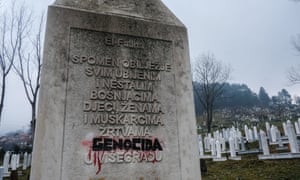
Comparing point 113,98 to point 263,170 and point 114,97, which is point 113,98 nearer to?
point 114,97

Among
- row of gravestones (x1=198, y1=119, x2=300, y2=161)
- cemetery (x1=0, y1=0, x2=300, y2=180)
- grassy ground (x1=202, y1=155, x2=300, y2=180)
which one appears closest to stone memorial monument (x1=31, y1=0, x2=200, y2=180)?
cemetery (x1=0, y1=0, x2=300, y2=180)

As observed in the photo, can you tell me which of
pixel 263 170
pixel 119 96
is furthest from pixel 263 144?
pixel 119 96

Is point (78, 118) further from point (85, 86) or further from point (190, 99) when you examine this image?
point (190, 99)

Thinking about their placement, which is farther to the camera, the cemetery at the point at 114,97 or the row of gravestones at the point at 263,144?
the row of gravestones at the point at 263,144

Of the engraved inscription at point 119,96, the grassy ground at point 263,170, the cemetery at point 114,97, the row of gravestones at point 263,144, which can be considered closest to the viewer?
the cemetery at point 114,97

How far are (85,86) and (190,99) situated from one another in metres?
1.70

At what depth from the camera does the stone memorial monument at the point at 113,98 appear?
8.98 ft

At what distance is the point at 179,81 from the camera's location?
3.58 meters

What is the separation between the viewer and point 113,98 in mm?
3164

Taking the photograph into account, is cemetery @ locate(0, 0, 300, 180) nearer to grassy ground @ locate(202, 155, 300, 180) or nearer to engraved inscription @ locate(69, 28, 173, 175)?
engraved inscription @ locate(69, 28, 173, 175)

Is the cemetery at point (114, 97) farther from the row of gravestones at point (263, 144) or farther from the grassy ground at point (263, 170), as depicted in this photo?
the row of gravestones at point (263, 144)

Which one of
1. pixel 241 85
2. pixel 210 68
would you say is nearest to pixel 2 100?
pixel 210 68

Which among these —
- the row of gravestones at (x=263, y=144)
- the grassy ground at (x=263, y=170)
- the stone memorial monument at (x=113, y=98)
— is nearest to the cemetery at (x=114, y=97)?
the stone memorial monument at (x=113, y=98)

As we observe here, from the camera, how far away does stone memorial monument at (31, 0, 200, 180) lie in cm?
274
